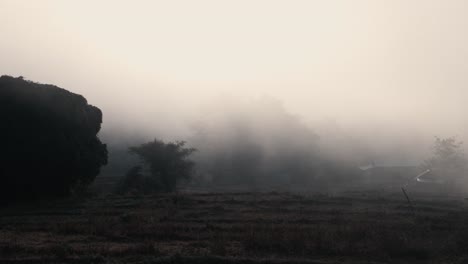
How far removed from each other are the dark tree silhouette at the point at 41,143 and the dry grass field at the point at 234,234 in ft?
10.7

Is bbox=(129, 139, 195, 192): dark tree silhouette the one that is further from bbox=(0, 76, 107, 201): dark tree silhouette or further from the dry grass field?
the dry grass field

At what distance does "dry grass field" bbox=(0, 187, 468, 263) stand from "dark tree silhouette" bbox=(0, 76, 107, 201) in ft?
10.7

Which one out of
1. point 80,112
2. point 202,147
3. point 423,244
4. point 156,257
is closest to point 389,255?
point 423,244

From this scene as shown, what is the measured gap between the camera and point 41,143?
30359 mm

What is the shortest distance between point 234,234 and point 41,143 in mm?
17865

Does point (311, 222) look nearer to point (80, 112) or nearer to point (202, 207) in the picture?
point (202, 207)

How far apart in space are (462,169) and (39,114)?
138 feet

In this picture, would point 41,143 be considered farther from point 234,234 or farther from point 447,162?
point 447,162

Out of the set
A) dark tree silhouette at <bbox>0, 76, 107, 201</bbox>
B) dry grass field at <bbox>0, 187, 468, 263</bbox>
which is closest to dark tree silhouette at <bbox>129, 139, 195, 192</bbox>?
dark tree silhouette at <bbox>0, 76, 107, 201</bbox>

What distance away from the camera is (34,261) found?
12.5m

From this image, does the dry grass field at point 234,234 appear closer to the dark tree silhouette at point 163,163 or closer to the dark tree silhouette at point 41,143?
the dark tree silhouette at point 41,143

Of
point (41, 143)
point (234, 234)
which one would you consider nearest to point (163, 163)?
point (41, 143)

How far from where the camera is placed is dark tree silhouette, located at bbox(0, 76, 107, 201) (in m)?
29.4

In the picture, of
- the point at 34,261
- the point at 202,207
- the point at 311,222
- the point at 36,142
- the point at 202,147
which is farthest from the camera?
the point at 202,147
